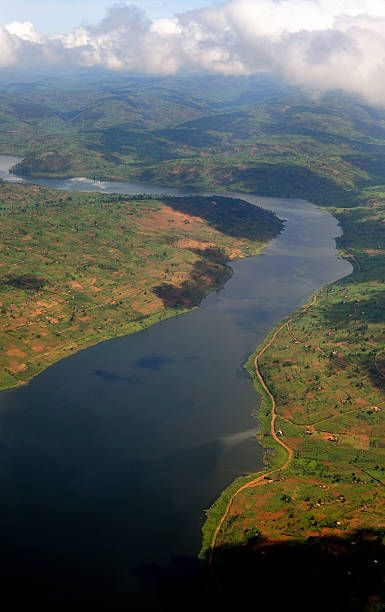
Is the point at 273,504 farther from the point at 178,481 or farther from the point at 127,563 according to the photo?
the point at 127,563

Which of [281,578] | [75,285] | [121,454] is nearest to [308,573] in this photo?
[281,578]

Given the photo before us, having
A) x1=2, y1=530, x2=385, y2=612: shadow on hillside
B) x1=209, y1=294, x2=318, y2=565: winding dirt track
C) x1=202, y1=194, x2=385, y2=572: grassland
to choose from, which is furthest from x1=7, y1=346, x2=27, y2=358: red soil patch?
x1=2, y1=530, x2=385, y2=612: shadow on hillside

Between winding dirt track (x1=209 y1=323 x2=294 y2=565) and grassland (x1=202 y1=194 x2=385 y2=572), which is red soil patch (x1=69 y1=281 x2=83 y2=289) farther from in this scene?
grassland (x1=202 y1=194 x2=385 y2=572)

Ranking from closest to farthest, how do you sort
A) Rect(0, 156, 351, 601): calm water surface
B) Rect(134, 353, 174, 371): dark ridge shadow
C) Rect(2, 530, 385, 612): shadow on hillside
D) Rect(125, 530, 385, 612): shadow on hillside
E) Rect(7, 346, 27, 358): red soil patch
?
Rect(125, 530, 385, 612): shadow on hillside < Rect(2, 530, 385, 612): shadow on hillside < Rect(0, 156, 351, 601): calm water surface < Rect(134, 353, 174, 371): dark ridge shadow < Rect(7, 346, 27, 358): red soil patch

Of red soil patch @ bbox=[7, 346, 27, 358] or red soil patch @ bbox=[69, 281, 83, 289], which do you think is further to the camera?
red soil patch @ bbox=[69, 281, 83, 289]

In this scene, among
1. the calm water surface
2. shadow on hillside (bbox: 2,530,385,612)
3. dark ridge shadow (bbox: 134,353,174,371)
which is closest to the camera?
shadow on hillside (bbox: 2,530,385,612)

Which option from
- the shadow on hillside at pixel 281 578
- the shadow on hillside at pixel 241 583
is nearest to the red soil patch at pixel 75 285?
the shadow on hillside at pixel 241 583

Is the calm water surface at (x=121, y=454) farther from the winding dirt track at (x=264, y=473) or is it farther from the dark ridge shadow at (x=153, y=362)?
the winding dirt track at (x=264, y=473)

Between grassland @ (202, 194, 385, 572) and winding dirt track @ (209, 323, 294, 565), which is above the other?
grassland @ (202, 194, 385, 572)
